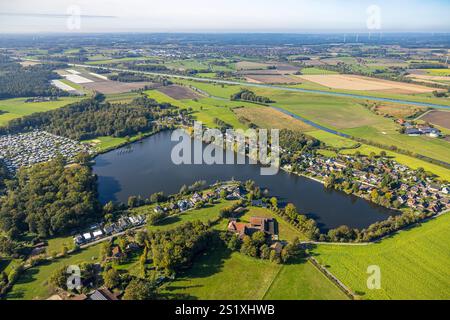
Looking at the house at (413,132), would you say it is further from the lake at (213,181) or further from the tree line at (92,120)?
the tree line at (92,120)

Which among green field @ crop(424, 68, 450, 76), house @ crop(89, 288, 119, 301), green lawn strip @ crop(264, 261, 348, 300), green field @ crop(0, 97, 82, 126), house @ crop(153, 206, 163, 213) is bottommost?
green lawn strip @ crop(264, 261, 348, 300)

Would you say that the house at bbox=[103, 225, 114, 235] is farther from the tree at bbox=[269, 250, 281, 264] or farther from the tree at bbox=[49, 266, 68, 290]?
the tree at bbox=[269, 250, 281, 264]

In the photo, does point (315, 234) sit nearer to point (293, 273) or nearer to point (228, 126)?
point (293, 273)

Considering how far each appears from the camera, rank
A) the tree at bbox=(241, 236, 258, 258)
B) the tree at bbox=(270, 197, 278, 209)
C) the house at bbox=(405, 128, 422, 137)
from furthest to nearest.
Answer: the house at bbox=(405, 128, 422, 137) < the tree at bbox=(270, 197, 278, 209) < the tree at bbox=(241, 236, 258, 258)

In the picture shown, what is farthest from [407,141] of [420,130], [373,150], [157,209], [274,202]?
[157,209]

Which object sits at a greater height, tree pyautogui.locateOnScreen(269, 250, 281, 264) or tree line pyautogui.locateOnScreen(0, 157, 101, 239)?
tree line pyautogui.locateOnScreen(0, 157, 101, 239)

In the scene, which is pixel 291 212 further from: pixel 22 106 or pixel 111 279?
pixel 22 106

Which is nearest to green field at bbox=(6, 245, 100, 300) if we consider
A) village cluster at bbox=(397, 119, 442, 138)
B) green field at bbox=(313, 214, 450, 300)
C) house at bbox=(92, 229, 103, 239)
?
house at bbox=(92, 229, 103, 239)
